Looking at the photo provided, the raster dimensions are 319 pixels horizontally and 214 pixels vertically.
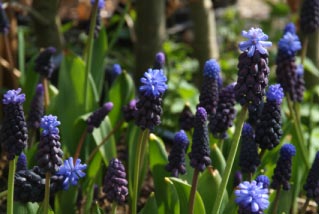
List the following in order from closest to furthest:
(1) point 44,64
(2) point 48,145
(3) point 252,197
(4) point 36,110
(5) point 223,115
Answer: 1. (3) point 252,197
2. (2) point 48,145
3. (5) point 223,115
4. (4) point 36,110
5. (1) point 44,64

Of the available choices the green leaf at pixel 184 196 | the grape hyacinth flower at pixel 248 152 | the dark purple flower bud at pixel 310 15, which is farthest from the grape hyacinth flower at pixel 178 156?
the dark purple flower bud at pixel 310 15

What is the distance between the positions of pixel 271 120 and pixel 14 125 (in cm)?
95

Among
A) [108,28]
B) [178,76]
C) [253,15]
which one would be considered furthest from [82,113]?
[253,15]

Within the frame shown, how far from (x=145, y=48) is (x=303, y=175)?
1.73m

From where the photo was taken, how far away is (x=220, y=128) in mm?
2746

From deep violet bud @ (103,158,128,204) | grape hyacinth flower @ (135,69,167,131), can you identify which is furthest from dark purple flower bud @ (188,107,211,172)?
deep violet bud @ (103,158,128,204)

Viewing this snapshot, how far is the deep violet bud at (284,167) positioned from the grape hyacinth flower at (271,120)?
57 mm

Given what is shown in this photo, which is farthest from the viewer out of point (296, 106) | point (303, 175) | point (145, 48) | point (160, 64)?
point (145, 48)

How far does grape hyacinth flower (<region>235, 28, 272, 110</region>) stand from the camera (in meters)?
1.92

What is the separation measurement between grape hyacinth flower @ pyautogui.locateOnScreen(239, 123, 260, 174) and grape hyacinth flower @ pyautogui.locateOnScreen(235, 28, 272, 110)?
0.63 meters

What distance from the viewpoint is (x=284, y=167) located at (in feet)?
8.16

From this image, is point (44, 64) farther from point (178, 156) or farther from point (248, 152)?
point (248, 152)

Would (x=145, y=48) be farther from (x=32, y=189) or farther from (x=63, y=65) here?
(x=32, y=189)

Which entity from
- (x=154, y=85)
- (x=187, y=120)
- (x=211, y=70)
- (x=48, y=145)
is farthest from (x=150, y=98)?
(x=187, y=120)
